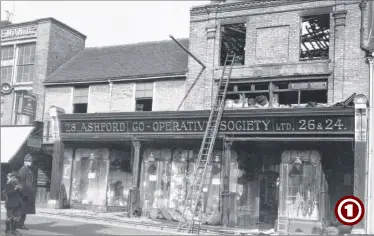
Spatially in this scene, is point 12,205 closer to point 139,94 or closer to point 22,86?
point 139,94

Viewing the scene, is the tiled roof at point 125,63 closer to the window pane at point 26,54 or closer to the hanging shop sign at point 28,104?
the hanging shop sign at point 28,104

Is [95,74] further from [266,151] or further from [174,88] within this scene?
[266,151]

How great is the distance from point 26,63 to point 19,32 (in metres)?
1.68

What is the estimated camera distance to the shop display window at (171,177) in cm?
1711

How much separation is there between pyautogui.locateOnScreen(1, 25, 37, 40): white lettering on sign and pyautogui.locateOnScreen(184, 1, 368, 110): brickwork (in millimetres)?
8972

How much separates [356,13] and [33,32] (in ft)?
50.7

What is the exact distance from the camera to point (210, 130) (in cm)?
1656

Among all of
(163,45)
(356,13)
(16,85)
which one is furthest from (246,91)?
(16,85)

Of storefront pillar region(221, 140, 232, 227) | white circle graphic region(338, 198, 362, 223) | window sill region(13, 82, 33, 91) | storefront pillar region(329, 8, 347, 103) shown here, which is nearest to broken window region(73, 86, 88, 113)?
window sill region(13, 82, 33, 91)

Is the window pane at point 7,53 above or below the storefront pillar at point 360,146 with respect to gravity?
above

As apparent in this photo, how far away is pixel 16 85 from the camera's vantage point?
2278 centimetres

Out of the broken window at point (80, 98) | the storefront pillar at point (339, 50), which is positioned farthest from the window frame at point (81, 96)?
the storefront pillar at point (339, 50)

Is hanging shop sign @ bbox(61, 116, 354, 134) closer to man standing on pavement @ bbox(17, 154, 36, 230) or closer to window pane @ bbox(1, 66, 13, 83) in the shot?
window pane @ bbox(1, 66, 13, 83)

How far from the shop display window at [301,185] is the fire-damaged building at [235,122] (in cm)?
3
